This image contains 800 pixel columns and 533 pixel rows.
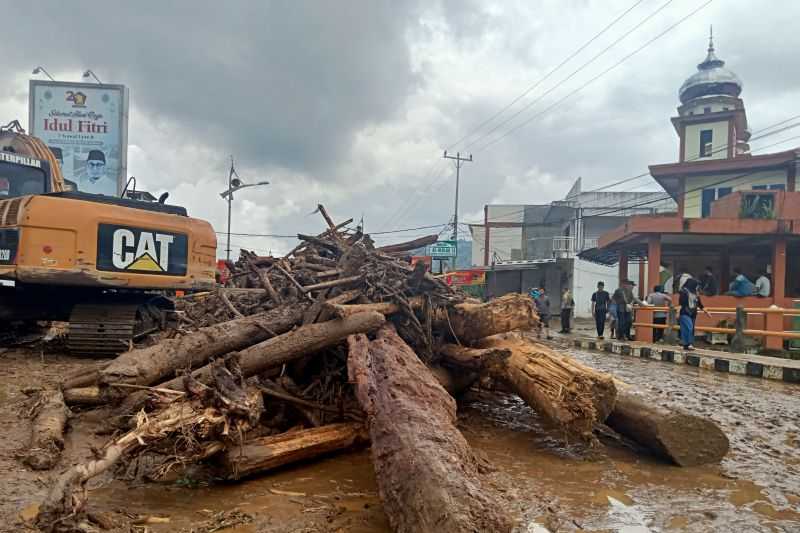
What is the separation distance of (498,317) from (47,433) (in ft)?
12.7

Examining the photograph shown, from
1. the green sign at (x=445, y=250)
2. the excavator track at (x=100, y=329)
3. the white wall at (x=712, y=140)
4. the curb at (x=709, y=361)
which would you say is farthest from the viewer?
the green sign at (x=445, y=250)

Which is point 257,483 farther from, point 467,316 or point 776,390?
point 776,390

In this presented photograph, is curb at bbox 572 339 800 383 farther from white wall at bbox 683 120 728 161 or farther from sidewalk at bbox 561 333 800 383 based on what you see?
white wall at bbox 683 120 728 161

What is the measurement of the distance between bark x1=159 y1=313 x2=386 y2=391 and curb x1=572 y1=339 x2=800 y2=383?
25.5 ft

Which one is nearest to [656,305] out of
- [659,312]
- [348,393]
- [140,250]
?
[659,312]

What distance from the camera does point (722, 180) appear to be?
949 inches

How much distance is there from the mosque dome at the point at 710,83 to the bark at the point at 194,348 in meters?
35.5

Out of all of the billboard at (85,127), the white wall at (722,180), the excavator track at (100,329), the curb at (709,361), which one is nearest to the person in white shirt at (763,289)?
the curb at (709,361)

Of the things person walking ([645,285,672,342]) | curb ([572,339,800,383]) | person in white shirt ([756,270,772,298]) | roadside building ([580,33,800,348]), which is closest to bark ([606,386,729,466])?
curb ([572,339,800,383])

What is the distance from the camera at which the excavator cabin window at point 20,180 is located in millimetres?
7988

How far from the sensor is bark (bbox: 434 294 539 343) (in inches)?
217

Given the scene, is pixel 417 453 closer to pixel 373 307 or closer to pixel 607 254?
pixel 373 307

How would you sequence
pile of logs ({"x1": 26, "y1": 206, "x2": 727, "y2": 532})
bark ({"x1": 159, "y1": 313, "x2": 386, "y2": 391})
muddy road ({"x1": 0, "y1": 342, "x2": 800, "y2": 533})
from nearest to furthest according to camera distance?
pile of logs ({"x1": 26, "y1": 206, "x2": 727, "y2": 532}) → muddy road ({"x1": 0, "y1": 342, "x2": 800, "y2": 533}) → bark ({"x1": 159, "y1": 313, "x2": 386, "y2": 391})

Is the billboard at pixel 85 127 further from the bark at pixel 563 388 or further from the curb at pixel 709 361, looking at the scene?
the bark at pixel 563 388
